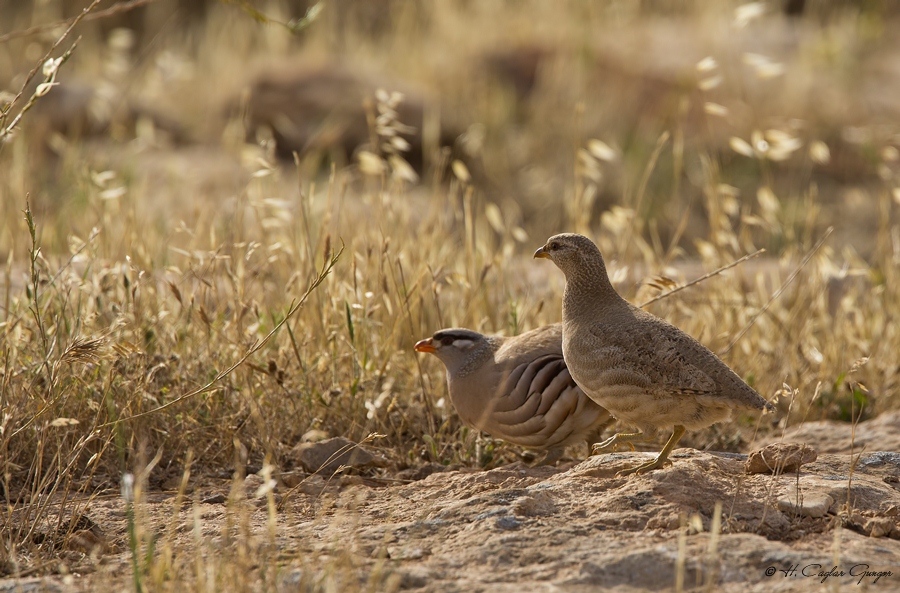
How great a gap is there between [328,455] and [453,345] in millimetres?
830

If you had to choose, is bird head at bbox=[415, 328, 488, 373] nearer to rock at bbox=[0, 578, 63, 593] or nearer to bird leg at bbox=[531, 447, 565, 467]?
bird leg at bbox=[531, 447, 565, 467]

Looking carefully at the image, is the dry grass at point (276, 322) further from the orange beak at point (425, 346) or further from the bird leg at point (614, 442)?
the bird leg at point (614, 442)

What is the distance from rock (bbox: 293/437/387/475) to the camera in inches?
173

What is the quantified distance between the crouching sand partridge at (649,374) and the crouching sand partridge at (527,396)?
31 centimetres

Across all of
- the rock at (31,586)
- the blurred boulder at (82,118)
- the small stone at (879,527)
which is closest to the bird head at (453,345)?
the small stone at (879,527)

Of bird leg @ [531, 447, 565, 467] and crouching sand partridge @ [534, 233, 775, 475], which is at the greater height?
crouching sand partridge @ [534, 233, 775, 475]

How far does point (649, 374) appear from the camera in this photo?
3855 millimetres

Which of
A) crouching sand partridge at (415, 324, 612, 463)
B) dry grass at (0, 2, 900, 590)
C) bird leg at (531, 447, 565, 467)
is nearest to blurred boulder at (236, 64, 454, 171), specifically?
dry grass at (0, 2, 900, 590)

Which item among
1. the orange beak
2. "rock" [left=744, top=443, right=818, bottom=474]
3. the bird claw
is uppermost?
the orange beak

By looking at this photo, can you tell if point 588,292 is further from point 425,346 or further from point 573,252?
point 425,346

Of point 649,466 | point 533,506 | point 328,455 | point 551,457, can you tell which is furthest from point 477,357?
point 533,506

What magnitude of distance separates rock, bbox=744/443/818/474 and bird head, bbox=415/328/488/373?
1419 millimetres

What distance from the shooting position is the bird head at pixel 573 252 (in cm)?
431

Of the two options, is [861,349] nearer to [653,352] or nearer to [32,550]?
[653,352]
